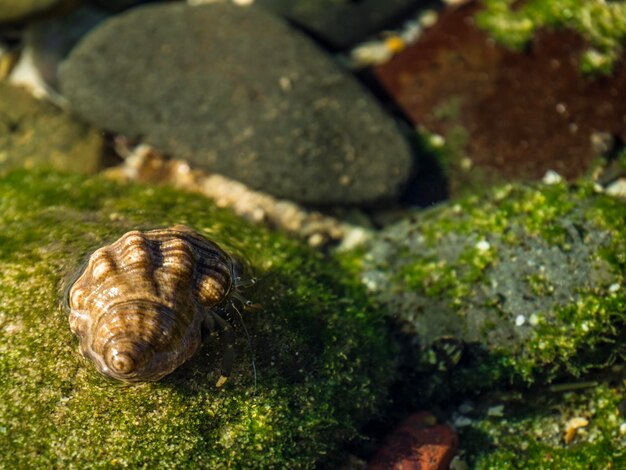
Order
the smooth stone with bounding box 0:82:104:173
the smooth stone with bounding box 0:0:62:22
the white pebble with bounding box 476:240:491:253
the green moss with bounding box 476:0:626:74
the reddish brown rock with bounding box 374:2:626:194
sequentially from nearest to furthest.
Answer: the white pebble with bounding box 476:240:491:253, the reddish brown rock with bounding box 374:2:626:194, the smooth stone with bounding box 0:82:104:173, the green moss with bounding box 476:0:626:74, the smooth stone with bounding box 0:0:62:22

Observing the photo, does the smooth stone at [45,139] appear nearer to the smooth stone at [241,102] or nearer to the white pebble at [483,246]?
the smooth stone at [241,102]

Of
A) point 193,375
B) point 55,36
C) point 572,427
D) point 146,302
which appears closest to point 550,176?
point 572,427

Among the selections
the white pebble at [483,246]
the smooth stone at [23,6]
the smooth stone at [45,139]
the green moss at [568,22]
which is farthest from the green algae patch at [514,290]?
the smooth stone at [23,6]

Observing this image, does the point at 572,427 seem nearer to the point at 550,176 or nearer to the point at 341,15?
the point at 550,176

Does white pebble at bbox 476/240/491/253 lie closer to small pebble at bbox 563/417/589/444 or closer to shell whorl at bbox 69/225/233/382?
small pebble at bbox 563/417/589/444

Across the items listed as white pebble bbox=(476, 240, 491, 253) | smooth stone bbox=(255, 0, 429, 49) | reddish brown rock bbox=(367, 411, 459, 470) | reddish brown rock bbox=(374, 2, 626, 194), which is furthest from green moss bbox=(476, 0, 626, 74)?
reddish brown rock bbox=(367, 411, 459, 470)
